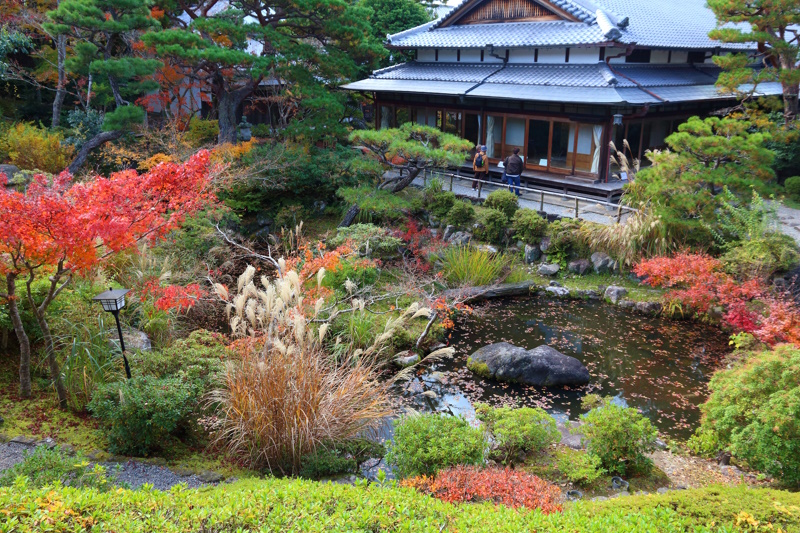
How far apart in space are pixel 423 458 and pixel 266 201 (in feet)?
33.3

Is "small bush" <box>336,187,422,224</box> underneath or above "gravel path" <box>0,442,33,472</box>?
above

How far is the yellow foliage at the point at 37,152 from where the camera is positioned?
1398 cm

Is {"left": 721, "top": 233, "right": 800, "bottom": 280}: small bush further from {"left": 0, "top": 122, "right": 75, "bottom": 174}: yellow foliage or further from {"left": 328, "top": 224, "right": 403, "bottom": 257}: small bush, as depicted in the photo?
{"left": 0, "top": 122, "right": 75, "bottom": 174}: yellow foliage

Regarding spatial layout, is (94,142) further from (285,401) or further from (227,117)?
(285,401)

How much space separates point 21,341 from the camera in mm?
5828

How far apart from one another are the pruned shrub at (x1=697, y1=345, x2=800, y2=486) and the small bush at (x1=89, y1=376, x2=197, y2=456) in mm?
5341

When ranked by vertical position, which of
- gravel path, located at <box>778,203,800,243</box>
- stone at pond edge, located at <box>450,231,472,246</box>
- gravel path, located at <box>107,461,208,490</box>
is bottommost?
gravel path, located at <box>107,461,208,490</box>

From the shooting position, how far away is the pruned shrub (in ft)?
17.2

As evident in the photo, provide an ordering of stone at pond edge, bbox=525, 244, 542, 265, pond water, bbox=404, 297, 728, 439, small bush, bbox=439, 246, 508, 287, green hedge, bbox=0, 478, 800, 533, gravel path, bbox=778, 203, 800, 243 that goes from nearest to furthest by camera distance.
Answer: green hedge, bbox=0, 478, 800, 533 < pond water, bbox=404, 297, 728, 439 < small bush, bbox=439, 246, 508, 287 < gravel path, bbox=778, 203, 800, 243 < stone at pond edge, bbox=525, 244, 542, 265

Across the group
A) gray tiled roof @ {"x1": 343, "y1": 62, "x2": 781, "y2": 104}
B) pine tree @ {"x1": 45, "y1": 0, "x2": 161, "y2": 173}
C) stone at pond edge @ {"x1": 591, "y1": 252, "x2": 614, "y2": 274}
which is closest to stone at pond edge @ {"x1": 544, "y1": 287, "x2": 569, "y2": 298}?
stone at pond edge @ {"x1": 591, "y1": 252, "x2": 614, "y2": 274}

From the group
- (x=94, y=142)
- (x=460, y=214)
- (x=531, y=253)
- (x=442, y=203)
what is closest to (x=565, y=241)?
(x=531, y=253)

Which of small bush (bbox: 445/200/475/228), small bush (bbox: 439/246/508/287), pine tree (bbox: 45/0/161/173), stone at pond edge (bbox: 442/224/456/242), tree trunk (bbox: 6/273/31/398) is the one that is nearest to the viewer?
tree trunk (bbox: 6/273/31/398)

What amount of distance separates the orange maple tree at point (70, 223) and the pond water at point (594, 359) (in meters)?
3.97

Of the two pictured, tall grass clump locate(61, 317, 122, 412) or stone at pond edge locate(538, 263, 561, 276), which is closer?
tall grass clump locate(61, 317, 122, 412)
